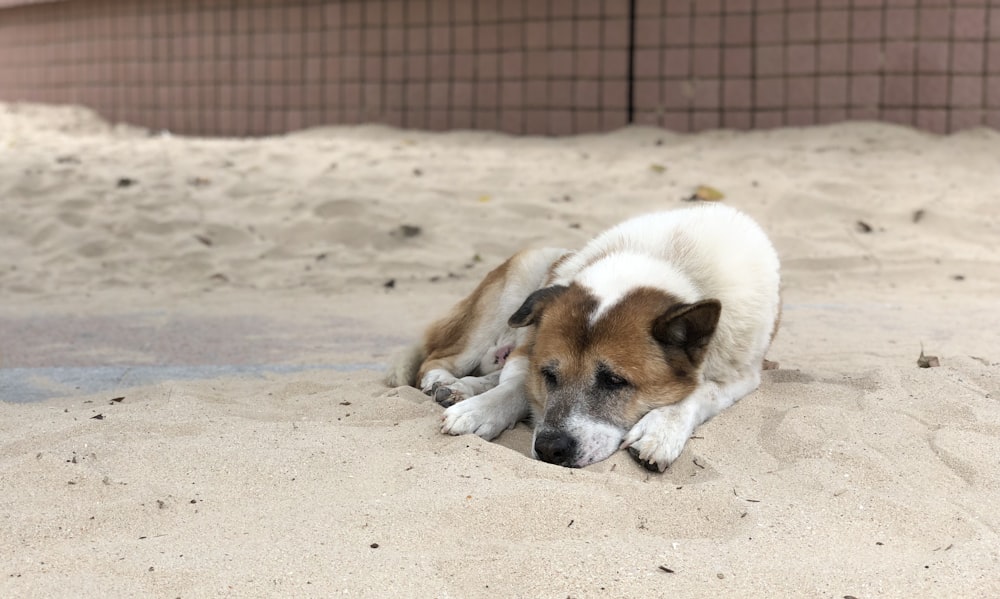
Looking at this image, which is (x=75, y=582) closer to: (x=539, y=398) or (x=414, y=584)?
(x=414, y=584)

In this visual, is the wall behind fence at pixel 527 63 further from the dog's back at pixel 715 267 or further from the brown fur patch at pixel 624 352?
the brown fur patch at pixel 624 352

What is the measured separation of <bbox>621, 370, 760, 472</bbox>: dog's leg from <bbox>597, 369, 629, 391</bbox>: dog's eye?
0.13 m

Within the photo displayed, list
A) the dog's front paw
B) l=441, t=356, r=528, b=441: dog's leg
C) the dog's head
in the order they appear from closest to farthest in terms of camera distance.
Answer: the dog's front paw → the dog's head → l=441, t=356, r=528, b=441: dog's leg

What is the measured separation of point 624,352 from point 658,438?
1.08 ft

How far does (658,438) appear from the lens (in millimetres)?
2957

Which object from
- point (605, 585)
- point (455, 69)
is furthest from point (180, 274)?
point (605, 585)

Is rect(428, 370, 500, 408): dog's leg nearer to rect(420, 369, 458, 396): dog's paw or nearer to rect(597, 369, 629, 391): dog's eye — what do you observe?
rect(420, 369, 458, 396): dog's paw

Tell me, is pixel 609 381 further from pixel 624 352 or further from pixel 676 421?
pixel 676 421

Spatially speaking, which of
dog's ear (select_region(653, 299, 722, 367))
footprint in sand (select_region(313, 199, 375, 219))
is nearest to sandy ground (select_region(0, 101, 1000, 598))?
footprint in sand (select_region(313, 199, 375, 219))

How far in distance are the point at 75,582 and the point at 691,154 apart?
6.88 meters

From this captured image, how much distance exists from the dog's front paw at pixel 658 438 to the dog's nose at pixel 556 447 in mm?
202

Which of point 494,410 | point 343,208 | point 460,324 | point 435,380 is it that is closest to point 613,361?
point 494,410

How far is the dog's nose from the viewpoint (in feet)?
9.71

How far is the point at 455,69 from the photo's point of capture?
9.44m
